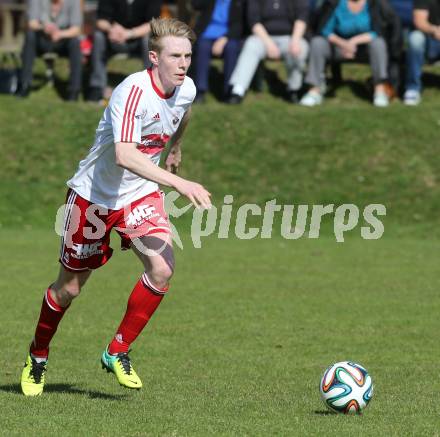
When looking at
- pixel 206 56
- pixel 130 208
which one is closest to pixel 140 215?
pixel 130 208

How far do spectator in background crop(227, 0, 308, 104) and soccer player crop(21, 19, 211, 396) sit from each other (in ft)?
38.1

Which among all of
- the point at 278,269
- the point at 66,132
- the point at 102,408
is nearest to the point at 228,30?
the point at 66,132

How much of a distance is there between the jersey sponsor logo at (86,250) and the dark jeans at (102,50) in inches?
484

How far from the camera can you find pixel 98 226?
7.07 metres

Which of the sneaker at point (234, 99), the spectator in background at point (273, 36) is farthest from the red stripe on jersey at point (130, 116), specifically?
the sneaker at point (234, 99)

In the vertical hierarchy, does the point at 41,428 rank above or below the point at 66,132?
above

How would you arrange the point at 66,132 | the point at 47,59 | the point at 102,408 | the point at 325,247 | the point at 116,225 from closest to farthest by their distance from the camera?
1. the point at 102,408
2. the point at 116,225
3. the point at 325,247
4. the point at 66,132
5. the point at 47,59

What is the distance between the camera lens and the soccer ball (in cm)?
639

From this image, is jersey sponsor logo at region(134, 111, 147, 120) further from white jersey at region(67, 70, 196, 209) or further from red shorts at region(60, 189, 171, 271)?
red shorts at region(60, 189, 171, 271)

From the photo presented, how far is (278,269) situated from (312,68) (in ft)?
21.1

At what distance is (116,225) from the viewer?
7.10 m

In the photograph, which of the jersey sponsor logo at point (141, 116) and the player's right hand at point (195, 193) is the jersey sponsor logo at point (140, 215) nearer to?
the jersey sponsor logo at point (141, 116)

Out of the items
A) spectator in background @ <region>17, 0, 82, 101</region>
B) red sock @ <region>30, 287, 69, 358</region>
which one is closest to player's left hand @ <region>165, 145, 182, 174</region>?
red sock @ <region>30, 287, 69, 358</region>

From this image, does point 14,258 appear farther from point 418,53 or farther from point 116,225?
point 418,53
